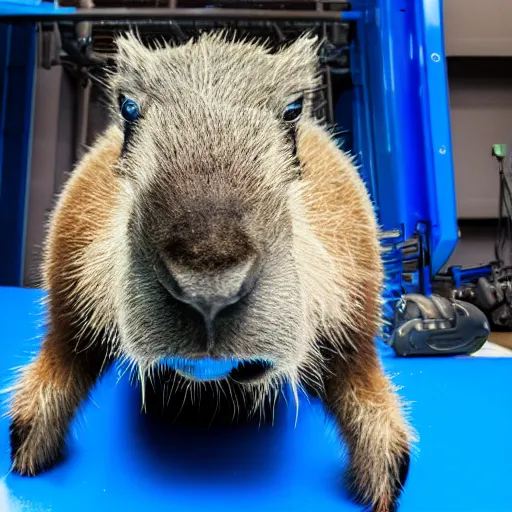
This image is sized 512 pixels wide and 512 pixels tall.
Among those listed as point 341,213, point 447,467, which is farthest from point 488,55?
point 447,467

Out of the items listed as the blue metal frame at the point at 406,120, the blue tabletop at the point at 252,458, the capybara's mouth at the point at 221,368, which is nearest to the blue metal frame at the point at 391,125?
the blue metal frame at the point at 406,120

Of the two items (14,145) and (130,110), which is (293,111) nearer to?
(130,110)

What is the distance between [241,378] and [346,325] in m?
0.13

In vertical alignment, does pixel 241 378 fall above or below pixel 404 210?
below

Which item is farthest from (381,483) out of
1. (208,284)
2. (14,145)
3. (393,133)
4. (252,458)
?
(14,145)

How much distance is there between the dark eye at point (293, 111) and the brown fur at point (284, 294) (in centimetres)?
2

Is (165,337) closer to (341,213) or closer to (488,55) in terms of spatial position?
(341,213)

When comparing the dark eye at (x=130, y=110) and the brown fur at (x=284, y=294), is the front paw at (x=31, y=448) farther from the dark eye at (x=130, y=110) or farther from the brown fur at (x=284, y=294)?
the dark eye at (x=130, y=110)

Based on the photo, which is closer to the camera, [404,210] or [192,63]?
[192,63]

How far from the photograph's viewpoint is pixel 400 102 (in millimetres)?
606

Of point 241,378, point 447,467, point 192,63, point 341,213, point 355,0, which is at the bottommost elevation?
point 447,467

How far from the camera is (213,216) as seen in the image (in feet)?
1.07

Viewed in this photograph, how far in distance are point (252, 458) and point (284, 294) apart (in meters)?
0.22

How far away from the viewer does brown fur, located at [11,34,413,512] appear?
15.4 inches
